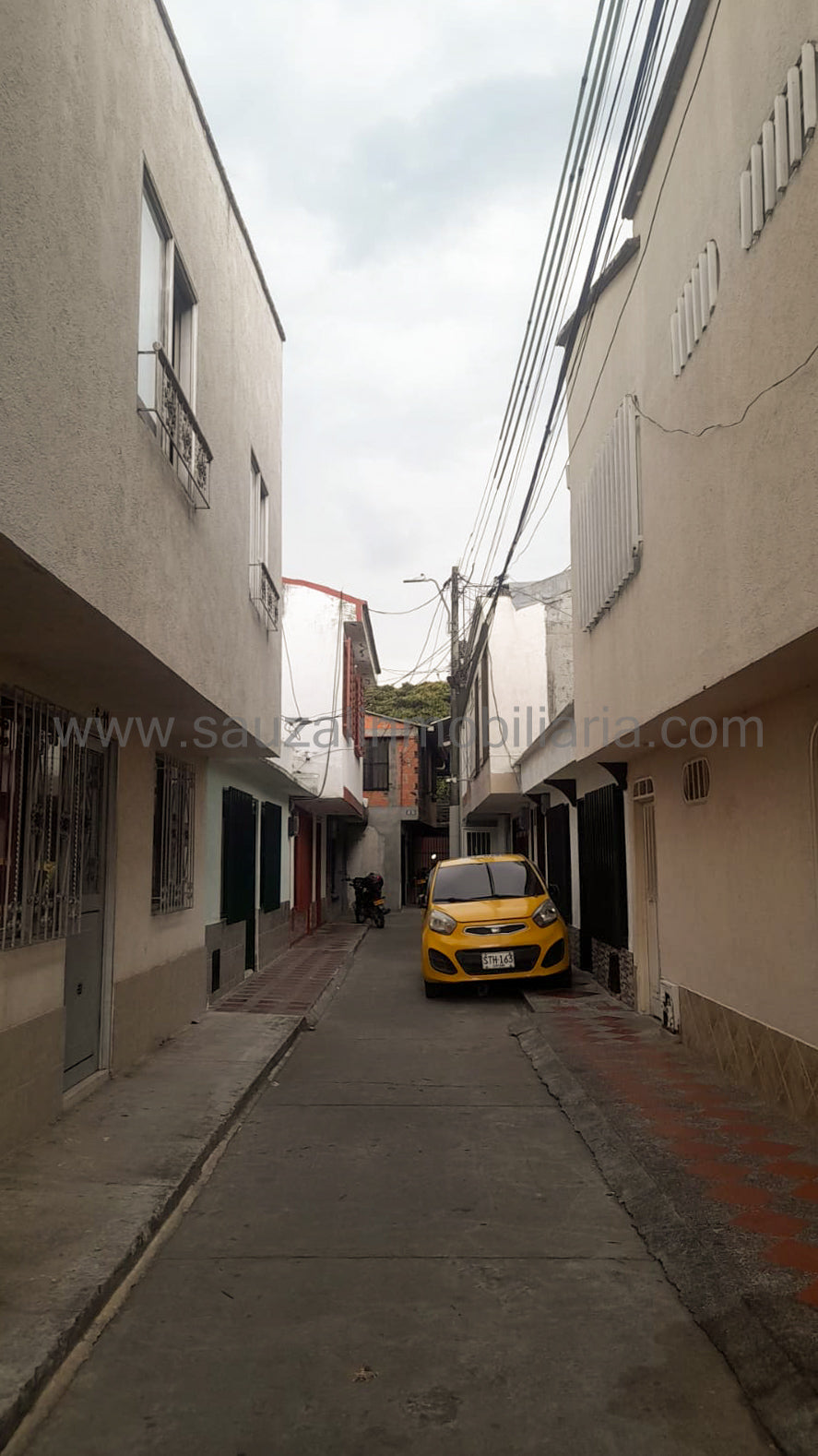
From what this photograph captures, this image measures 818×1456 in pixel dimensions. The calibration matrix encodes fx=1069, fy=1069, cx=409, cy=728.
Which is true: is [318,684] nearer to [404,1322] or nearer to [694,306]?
[694,306]

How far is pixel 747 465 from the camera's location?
222 inches

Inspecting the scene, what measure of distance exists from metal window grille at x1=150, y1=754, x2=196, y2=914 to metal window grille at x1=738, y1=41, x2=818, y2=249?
20.0 feet

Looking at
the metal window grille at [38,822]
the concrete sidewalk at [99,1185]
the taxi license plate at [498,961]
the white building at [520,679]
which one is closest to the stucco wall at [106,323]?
the metal window grille at [38,822]

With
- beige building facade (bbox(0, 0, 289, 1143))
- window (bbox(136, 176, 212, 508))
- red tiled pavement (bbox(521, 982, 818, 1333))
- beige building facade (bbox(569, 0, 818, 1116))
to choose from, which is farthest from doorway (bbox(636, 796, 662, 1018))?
window (bbox(136, 176, 212, 508))

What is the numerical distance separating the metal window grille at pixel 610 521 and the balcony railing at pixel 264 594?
313cm

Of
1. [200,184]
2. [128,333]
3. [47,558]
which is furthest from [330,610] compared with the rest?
[47,558]

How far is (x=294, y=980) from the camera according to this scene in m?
14.4

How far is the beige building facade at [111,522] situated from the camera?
427cm

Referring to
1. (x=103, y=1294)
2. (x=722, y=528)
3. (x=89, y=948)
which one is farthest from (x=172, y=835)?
(x=103, y=1294)

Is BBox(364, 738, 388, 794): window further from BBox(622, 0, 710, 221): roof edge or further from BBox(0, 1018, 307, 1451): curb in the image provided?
BBox(0, 1018, 307, 1451): curb

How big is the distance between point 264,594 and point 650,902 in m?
5.02

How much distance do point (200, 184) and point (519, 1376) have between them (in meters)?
7.43

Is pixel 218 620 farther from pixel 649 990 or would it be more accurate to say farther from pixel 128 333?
pixel 649 990

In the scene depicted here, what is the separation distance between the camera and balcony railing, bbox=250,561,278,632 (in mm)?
10031
